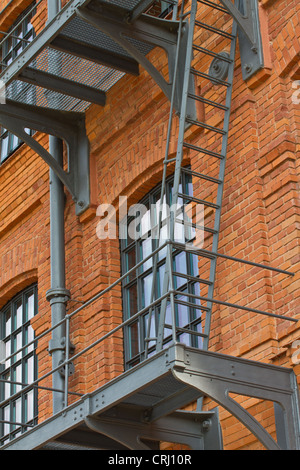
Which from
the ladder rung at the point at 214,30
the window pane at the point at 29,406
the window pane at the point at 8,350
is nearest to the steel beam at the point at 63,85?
the ladder rung at the point at 214,30

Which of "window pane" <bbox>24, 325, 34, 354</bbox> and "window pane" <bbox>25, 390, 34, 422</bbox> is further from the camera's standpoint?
"window pane" <bbox>24, 325, 34, 354</bbox>

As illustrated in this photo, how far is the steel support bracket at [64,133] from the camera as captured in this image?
12203mm

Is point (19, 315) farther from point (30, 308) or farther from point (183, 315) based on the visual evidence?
point (183, 315)

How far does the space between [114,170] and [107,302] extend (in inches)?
62.9

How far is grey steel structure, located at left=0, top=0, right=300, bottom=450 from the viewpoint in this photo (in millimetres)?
8344

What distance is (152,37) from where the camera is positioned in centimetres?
1077

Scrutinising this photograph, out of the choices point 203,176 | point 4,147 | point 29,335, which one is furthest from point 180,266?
point 4,147

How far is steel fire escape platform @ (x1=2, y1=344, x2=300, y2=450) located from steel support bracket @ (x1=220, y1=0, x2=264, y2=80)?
3123mm

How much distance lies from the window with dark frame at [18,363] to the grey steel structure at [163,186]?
1419 millimetres

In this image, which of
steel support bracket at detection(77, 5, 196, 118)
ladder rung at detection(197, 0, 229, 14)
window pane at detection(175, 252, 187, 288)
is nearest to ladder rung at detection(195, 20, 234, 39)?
ladder rung at detection(197, 0, 229, 14)

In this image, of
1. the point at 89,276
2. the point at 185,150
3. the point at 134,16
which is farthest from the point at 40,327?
the point at 134,16

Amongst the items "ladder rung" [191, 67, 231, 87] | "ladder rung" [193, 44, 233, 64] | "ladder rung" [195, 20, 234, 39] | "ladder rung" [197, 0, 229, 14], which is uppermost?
"ladder rung" [197, 0, 229, 14]

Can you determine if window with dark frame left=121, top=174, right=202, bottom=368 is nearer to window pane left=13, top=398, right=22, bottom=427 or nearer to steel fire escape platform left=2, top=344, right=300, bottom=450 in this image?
steel fire escape platform left=2, top=344, right=300, bottom=450

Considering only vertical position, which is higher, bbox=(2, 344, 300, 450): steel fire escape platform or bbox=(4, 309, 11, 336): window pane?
bbox=(4, 309, 11, 336): window pane
